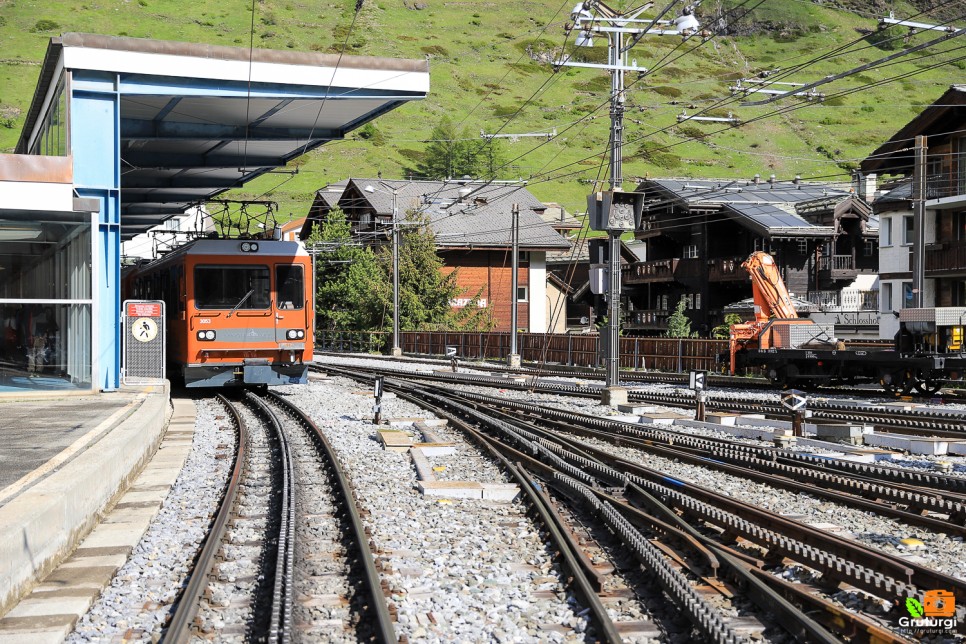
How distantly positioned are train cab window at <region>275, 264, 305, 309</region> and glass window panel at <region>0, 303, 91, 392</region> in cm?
488

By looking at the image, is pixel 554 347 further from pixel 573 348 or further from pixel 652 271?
pixel 652 271

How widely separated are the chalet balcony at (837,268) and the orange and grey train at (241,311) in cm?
3577

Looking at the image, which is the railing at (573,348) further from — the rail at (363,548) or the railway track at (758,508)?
the rail at (363,548)

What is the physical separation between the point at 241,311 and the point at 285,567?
46.0 ft

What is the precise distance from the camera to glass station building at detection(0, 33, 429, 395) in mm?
15633

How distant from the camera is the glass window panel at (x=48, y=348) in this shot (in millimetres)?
15680

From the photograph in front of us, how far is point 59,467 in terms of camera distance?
884 cm

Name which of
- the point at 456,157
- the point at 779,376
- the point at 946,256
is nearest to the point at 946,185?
the point at 946,256

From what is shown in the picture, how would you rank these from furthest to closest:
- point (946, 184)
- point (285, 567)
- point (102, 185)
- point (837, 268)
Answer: point (837, 268)
point (946, 184)
point (102, 185)
point (285, 567)

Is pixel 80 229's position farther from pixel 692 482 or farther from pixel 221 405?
pixel 692 482

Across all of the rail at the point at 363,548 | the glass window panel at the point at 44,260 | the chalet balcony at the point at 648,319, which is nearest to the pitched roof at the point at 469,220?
the chalet balcony at the point at 648,319

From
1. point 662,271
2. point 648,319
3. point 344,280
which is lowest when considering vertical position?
point 648,319

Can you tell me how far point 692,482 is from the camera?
10578 millimetres

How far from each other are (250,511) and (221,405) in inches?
461
